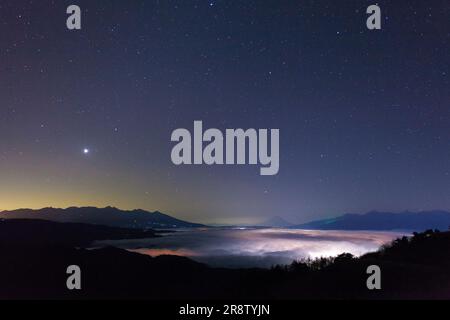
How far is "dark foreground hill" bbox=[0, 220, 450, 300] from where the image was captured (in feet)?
28.1

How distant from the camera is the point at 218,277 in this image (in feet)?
30.6

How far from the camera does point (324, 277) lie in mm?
9109

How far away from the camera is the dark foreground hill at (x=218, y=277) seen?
28.1ft

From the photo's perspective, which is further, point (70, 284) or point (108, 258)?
point (108, 258)

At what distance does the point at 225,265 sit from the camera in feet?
30.8

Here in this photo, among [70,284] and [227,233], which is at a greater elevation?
[227,233]
